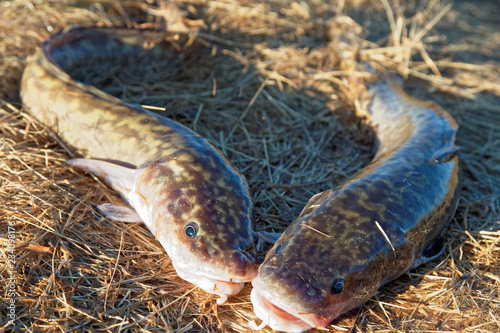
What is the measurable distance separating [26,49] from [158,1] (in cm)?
179

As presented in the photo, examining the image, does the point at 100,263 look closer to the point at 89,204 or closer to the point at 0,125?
the point at 89,204

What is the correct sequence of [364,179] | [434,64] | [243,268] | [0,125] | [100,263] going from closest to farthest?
[243,268], [100,263], [364,179], [0,125], [434,64]

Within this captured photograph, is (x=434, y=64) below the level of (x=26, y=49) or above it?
above

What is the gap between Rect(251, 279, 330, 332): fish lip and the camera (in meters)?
2.39

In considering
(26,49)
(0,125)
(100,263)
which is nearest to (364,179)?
(100,263)

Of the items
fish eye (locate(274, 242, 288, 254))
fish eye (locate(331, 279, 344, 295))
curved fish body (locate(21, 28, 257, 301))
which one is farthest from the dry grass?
fish eye (locate(274, 242, 288, 254))

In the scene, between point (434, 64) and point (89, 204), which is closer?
point (89, 204)

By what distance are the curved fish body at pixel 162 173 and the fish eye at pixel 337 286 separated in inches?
19.0

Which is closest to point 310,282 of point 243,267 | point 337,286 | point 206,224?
point 337,286

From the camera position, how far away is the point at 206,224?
2.70 metres

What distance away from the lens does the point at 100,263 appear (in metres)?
2.83

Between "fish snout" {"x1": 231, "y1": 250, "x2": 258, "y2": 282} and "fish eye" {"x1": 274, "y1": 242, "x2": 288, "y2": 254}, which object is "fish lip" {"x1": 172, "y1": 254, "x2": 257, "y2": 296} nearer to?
"fish snout" {"x1": 231, "y1": 250, "x2": 258, "y2": 282}

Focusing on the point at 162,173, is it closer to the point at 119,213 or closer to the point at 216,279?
the point at 119,213

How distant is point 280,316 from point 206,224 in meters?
0.72
